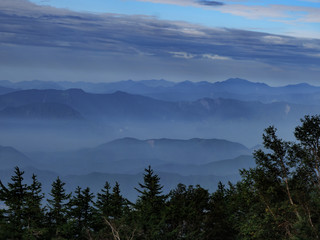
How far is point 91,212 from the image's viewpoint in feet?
183

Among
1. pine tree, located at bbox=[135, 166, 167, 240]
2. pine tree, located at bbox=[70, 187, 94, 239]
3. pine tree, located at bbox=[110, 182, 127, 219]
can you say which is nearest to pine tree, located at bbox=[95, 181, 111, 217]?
pine tree, located at bbox=[110, 182, 127, 219]

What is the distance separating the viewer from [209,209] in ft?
186

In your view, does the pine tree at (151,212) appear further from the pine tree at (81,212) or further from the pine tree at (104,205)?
the pine tree at (81,212)

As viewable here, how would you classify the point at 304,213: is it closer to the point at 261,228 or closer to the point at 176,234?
the point at 261,228

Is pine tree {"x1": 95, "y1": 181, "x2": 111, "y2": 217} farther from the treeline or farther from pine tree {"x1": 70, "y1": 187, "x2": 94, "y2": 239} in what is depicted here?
pine tree {"x1": 70, "y1": 187, "x2": 94, "y2": 239}

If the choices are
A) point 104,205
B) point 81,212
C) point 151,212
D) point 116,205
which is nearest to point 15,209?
point 81,212

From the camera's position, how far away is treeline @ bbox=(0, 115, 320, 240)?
3831 centimetres

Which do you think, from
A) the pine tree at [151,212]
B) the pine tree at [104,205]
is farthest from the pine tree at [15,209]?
the pine tree at [151,212]

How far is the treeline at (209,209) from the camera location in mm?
38312

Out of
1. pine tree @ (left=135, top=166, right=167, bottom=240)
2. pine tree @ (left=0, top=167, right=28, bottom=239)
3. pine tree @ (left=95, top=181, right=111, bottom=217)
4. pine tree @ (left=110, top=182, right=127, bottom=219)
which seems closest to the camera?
pine tree @ (left=0, top=167, right=28, bottom=239)

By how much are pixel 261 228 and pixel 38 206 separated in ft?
81.1

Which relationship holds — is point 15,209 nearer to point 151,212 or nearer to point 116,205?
point 116,205

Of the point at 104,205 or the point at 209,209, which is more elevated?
the point at 209,209

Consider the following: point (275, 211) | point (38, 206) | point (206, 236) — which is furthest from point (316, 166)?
point (38, 206)
